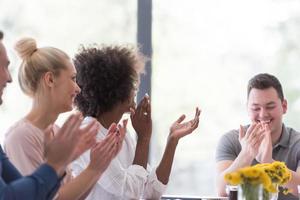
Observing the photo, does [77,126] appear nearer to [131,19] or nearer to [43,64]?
[43,64]

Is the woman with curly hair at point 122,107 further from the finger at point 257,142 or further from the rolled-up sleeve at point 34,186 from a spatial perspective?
the rolled-up sleeve at point 34,186

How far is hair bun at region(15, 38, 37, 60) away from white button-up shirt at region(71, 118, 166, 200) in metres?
0.38

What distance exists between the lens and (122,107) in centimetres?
252

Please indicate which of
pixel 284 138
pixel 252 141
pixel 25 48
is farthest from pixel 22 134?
pixel 284 138

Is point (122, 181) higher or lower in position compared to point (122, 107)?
lower

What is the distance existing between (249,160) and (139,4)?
129cm

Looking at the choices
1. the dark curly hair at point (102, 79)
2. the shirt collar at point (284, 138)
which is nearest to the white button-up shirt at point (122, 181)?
the dark curly hair at point (102, 79)

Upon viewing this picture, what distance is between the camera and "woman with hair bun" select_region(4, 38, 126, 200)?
195cm

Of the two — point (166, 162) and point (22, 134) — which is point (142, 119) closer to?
point (166, 162)

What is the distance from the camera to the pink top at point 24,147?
1972 millimetres

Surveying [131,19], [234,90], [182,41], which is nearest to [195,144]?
[234,90]

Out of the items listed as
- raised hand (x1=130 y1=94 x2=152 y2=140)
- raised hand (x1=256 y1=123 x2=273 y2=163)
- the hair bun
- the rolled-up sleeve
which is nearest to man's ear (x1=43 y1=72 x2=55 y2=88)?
the hair bun

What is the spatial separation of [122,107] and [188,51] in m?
1.21

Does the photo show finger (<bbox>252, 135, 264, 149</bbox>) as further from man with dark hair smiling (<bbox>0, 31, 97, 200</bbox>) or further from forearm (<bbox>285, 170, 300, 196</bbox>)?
man with dark hair smiling (<bbox>0, 31, 97, 200</bbox>)
